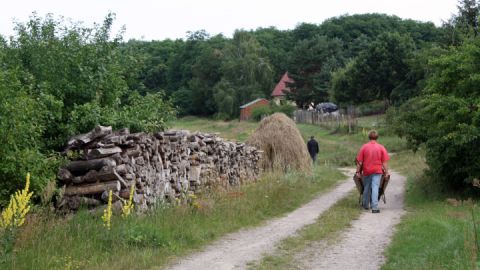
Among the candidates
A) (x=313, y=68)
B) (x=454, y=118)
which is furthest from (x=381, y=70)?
(x=454, y=118)

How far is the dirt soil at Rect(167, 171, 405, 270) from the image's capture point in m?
7.61

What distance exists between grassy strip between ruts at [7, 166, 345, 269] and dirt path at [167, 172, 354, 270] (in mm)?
270

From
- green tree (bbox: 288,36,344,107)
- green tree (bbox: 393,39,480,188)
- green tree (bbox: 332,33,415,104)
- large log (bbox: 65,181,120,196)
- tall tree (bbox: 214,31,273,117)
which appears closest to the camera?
large log (bbox: 65,181,120,196)

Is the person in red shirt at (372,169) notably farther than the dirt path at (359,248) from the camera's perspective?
Yes

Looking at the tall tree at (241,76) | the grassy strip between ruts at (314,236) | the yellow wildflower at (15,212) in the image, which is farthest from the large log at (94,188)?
the tall tree at (241,76)

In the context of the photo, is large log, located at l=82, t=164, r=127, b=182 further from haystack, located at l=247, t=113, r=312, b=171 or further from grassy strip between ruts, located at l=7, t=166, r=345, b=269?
haystack, located at l=247, t=113, r=312, b=171

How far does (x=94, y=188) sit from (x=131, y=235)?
176 centimetres

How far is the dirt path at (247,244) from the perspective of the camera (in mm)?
7652

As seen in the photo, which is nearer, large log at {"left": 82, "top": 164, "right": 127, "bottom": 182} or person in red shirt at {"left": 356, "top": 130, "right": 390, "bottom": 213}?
large log at {"left": 82, "top": 164, "right": 127, "bottom": 182}

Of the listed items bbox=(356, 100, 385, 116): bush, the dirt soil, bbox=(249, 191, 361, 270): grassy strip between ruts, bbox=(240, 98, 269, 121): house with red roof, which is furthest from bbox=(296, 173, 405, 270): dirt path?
bbox=(240, 98, 269, 121): house with red roof

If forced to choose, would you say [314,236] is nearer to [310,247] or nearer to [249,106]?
[310,247]

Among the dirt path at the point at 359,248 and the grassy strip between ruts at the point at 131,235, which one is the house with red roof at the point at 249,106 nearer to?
the dirt path at the point at 359,248

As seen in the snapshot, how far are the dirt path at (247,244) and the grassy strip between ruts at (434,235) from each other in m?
1.89

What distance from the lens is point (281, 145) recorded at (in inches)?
860
